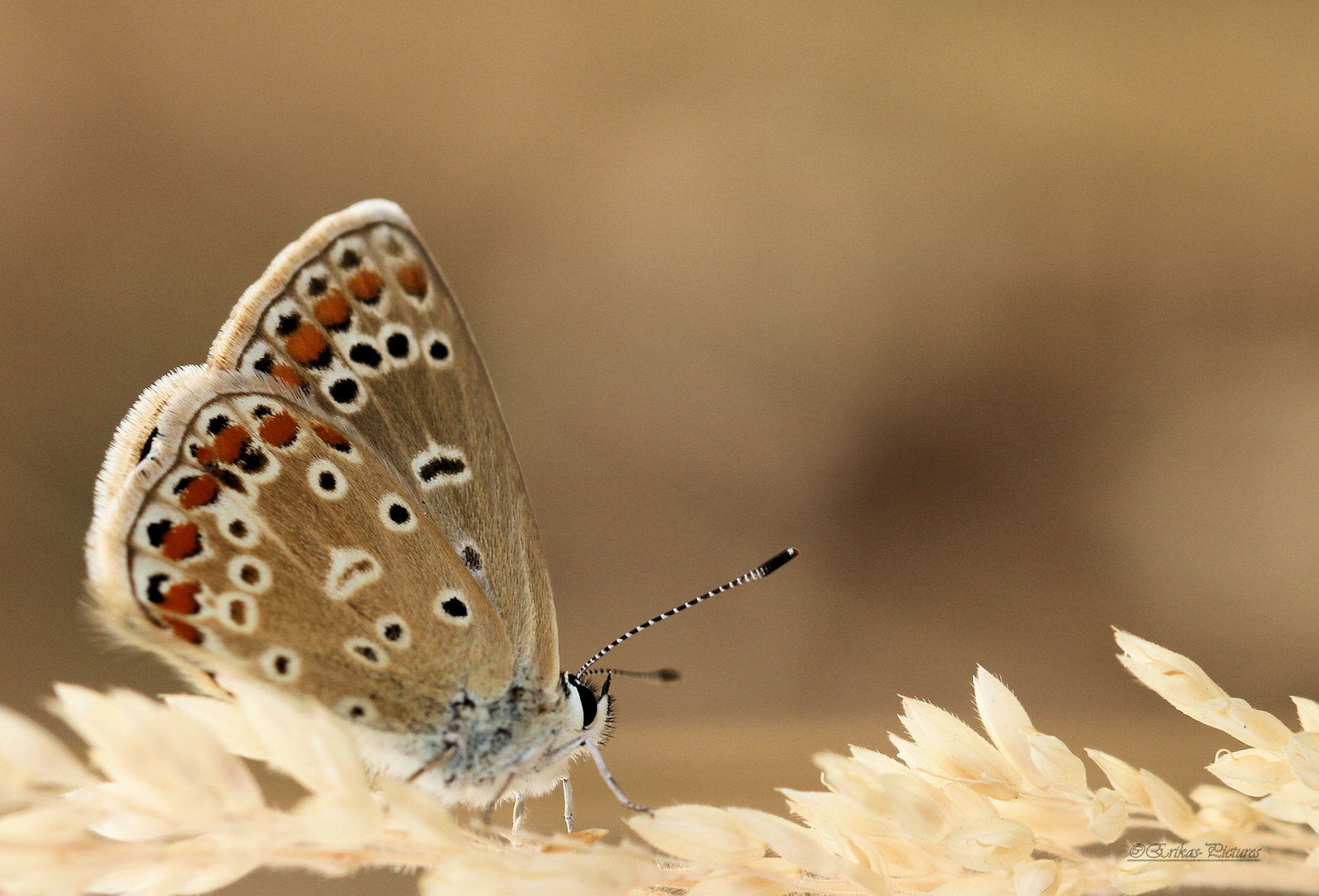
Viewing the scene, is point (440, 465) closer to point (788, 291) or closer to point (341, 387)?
point (341, 387)

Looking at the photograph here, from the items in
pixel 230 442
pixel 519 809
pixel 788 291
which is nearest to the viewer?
pixel 230 442

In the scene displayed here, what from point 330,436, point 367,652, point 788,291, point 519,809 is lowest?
point 519,809

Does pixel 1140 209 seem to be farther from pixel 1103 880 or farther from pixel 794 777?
pixel 1103 880

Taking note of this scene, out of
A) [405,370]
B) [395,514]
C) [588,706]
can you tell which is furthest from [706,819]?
[405,370]

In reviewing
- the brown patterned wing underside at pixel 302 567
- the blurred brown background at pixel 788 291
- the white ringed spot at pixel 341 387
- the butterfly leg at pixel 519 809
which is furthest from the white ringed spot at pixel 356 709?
the blurred brown background at pixel 788 291

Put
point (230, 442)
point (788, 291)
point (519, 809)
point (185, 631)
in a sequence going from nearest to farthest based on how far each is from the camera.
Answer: point (185, 631) → point (230, 442) → point (519, 809) → point (788, 291)

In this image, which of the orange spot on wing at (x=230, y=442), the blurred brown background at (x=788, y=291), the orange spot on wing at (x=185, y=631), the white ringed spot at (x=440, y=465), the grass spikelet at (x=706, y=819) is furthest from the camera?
the blurred brown background at (x=788, y=291)

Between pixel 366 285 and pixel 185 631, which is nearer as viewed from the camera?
pixel 185 631

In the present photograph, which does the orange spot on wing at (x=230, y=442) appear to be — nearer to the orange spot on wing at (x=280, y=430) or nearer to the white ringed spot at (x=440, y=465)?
the orange spot on wing at (x=280, y=430)
